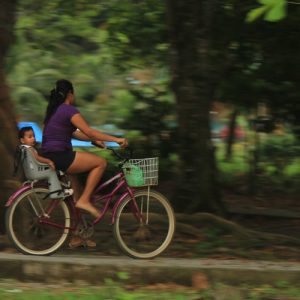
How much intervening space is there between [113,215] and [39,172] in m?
0.88

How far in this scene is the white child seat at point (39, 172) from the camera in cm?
613

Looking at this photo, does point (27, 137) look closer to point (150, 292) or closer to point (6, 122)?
point (6, 122)

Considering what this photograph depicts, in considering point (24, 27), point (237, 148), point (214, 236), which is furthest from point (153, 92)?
point (214, 236)

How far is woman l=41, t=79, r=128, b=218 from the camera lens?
608cm

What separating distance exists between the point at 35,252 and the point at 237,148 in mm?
6433

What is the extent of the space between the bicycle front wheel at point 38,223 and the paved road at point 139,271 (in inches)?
11.0

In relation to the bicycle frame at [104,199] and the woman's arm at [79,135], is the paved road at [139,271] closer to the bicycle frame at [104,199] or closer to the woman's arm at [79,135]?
the bicycle frame at [104,199]

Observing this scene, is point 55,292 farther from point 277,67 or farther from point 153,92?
point 153,92

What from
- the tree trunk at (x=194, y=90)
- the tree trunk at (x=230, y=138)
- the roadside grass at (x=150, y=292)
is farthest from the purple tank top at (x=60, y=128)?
the tree trunk at (x=230, y=138)

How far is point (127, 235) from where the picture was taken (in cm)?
638

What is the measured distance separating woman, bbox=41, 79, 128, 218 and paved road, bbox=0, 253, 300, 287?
634 mm

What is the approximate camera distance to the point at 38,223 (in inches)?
248

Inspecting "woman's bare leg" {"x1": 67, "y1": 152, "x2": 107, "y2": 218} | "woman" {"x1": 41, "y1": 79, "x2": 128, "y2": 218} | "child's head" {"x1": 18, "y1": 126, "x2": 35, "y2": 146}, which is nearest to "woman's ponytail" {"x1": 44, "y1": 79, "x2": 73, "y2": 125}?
"woman" {"x1": 41, "y1": 79, "x2": 128, "y2": 218}

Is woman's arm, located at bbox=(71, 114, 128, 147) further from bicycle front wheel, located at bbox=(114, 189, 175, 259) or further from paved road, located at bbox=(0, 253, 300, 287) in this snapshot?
paved road, located at bbox=(0, 253, 300, 287)
